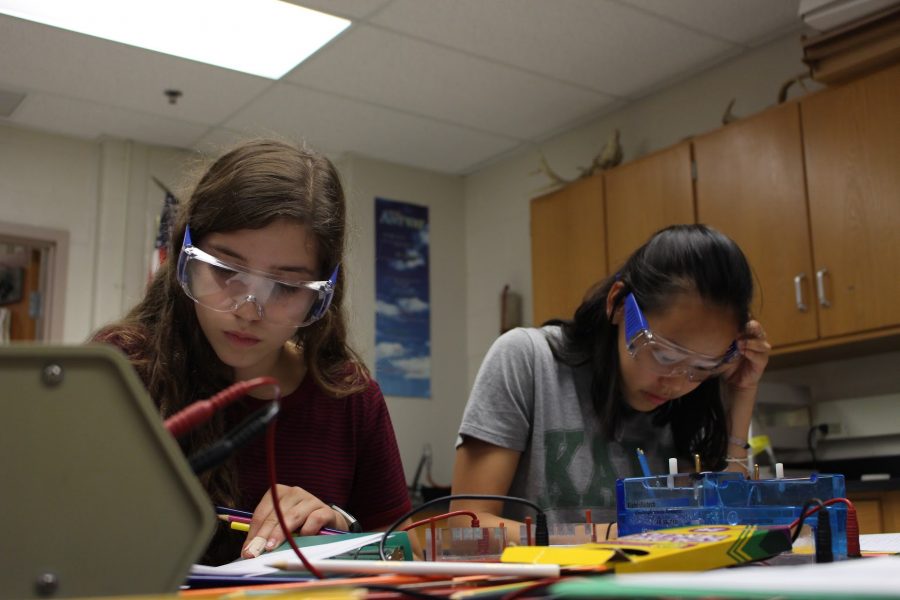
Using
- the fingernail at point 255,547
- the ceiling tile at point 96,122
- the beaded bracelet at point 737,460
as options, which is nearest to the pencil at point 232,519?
the fingernail at point 255,547

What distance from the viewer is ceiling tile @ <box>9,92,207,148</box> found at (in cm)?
429

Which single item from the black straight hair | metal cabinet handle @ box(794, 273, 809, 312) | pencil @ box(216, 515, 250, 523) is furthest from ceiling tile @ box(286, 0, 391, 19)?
pencil @ box(216, 515, 250, 523)

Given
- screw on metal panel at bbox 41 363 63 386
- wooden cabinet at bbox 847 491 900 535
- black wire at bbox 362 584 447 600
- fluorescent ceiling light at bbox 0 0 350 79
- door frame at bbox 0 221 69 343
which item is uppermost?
fluorescent ceiling light at bbox 0 0 350 79

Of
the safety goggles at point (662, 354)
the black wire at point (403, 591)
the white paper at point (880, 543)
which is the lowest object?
the white paper at point (880, 543)

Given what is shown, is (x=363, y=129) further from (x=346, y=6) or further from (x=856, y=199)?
(x=856, y=199)

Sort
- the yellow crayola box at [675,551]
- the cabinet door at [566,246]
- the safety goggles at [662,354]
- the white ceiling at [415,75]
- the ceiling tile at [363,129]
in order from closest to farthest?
1. the yellow crayola box at [675,551]
2. the safety goggles at [662,354]
3. the white ceiling at [415,75]
4. the cabinet door at [566,246]
5. the ceiling tile at [363,129]

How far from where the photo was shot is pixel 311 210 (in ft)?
Result: 4.45

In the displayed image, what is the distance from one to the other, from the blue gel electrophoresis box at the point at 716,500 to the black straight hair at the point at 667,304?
53 cm

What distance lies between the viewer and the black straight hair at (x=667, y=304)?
1.54m

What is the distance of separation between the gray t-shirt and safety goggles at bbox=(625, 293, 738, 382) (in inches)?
6.6

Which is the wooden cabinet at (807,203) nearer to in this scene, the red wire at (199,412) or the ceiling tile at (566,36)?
the ceiling tile at (566,36)

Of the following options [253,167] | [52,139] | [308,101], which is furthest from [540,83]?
[253,167]

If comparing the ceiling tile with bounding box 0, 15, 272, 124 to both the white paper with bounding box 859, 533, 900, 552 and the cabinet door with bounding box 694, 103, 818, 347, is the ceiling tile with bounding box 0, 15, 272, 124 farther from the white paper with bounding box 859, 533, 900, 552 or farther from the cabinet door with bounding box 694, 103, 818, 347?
the white paper with bounding box 859, 533, 900, 552

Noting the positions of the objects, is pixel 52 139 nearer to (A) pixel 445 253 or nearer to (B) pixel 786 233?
(A) pixel 445 253
